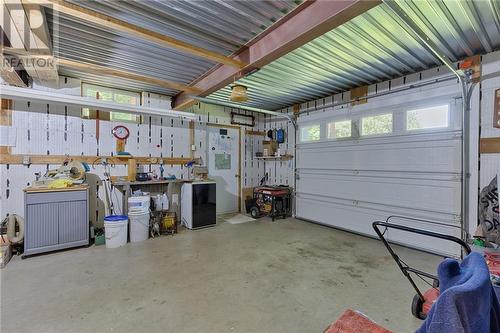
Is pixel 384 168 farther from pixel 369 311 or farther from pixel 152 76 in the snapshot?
pixel 152 76

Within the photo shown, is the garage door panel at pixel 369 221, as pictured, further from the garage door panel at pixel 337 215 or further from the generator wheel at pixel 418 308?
the generator wheel at pixel 418 308

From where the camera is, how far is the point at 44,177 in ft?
12.5

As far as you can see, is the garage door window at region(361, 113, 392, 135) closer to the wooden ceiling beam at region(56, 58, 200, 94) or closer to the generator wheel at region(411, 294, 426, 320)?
the generator wheel at region(411, 294, 426, 320)

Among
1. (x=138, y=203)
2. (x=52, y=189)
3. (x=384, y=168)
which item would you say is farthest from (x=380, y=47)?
(x=52, y=189)

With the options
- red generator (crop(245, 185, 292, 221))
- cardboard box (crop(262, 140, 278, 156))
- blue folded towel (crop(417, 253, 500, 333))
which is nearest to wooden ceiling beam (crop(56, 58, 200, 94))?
cardboard box (crop(262, 140, 278, 156))

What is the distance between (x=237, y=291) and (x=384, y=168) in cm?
348

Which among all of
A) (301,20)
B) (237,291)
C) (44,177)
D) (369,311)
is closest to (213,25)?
(301,20)

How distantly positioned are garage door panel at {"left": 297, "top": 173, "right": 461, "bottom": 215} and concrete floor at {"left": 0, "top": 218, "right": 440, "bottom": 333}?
2.70 ft

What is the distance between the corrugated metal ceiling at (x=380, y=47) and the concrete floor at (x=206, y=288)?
2.95 metres

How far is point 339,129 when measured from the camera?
17.1ft

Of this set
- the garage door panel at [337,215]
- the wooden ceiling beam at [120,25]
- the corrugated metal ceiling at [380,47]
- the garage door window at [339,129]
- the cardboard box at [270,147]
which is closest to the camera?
the wooden ceiling beam at [120,25]

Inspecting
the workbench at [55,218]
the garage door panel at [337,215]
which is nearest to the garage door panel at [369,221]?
the garage door panel at [337,215]

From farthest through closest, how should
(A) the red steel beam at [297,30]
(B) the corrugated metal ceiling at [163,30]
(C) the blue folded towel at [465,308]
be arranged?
(B) the corrugated metal ceiling at [163,30]
(A) the red steel beam at [297,30]
(C) the blue folded towel at [465,308]

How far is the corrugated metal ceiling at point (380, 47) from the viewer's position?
2.51 m
